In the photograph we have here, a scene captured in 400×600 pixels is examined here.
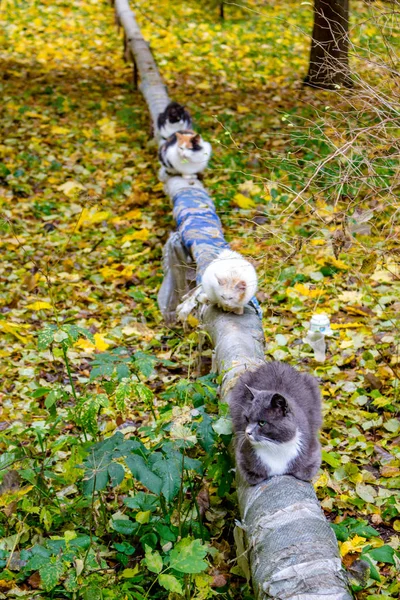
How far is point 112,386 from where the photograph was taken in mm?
3496

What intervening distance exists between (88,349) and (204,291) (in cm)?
140

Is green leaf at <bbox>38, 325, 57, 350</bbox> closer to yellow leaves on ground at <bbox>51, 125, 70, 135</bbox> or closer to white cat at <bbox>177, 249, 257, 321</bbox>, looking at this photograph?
white cat at <bbox>177, 249, 257, 321</bbox>

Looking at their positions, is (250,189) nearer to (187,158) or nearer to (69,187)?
(187,158)

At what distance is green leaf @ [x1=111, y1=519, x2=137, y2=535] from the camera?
10.8ft

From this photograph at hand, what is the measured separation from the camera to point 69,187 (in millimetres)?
8281

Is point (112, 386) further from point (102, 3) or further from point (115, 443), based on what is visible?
point (102, 3)

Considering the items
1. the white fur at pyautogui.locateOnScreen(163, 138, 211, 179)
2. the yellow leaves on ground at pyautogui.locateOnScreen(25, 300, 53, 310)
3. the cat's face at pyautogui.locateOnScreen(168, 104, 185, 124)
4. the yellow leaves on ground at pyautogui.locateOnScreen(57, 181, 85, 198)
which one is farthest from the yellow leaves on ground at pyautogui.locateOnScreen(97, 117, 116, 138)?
the yellow leaves on ground at pyautogui.locateOnScreen(25, 300, 53, 310)

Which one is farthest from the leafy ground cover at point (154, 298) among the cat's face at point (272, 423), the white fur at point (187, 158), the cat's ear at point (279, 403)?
the white fur at point (187, 158)

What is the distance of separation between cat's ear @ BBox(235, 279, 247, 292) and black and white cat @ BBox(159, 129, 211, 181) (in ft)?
8.73

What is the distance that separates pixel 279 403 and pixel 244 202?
14.9 ft

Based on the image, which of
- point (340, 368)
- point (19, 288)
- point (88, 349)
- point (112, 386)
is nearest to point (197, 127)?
point (19, 288)


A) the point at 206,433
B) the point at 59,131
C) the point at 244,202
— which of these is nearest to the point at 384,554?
the point at 206,433

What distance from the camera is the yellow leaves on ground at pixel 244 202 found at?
7.31 meters

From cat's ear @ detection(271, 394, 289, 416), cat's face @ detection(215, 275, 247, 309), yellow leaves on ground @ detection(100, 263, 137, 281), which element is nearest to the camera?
cat's ear @ detection(271, 394, 289, 416)
